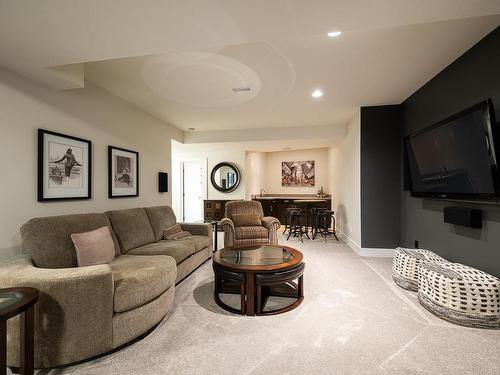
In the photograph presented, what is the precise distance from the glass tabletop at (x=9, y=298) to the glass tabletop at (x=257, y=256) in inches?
63.0

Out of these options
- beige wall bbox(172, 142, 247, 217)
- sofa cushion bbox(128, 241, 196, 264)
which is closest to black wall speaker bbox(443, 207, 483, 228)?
sofa cushion bbox(128, 241, 196, 264)

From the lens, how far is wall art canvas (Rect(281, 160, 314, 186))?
8320 millimetres

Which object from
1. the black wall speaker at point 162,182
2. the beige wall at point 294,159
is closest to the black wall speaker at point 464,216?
the black wall speaker at point 162,182

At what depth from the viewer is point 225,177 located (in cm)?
742

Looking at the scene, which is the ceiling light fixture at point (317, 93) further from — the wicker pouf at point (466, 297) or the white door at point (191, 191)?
the white door at point (191, 191)

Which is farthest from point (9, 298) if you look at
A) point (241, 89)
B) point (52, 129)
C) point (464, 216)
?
point (464, 216)

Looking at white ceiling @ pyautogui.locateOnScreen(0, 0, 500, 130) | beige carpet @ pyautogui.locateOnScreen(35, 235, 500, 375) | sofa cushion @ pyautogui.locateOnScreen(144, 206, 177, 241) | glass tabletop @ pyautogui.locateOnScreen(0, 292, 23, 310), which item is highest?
white ceiling @ pyautogui.locateOnScreen(0, 0, 500, 130)

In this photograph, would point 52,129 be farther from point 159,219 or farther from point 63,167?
point 159,219

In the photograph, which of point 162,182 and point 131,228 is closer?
point 131,228

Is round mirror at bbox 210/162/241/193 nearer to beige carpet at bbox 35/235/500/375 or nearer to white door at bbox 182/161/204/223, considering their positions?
white door at bbox 182/161/204/223

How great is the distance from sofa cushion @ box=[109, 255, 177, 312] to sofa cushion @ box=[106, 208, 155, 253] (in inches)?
19.9

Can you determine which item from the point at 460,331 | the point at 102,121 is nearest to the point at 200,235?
the point at 102,121

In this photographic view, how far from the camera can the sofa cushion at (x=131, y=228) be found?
2954mm

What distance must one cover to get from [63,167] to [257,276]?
242 centimetres
